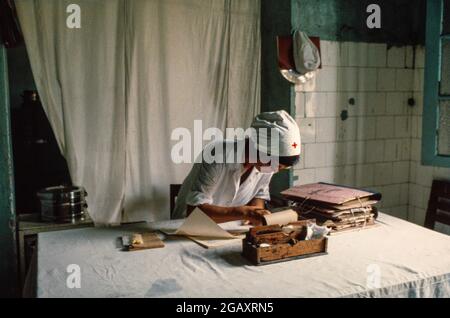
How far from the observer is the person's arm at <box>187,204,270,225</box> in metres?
2.36

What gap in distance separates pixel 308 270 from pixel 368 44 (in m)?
2.91

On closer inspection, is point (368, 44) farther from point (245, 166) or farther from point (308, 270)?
point (308, 270)

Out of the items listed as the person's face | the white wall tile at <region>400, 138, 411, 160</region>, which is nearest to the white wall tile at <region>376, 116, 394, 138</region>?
the white wall tile at <region>400, 138, 411, 160</region>

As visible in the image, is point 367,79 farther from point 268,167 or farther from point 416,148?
point 268,167

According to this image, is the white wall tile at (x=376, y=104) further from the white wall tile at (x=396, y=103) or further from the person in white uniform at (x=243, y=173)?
the person in white uniform at (x=243, y=173)

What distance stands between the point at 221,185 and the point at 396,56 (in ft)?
8.12

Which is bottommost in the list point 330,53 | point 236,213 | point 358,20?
point 236,213

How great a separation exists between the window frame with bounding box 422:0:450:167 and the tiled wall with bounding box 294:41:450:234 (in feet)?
1.73

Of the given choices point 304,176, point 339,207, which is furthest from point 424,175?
point 339,207

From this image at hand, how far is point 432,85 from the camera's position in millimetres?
3568

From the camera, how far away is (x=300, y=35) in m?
3.66

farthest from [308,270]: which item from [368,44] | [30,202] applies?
[30,202]

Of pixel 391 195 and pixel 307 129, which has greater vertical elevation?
pixel 307 129

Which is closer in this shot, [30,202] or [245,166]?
[245,166]
